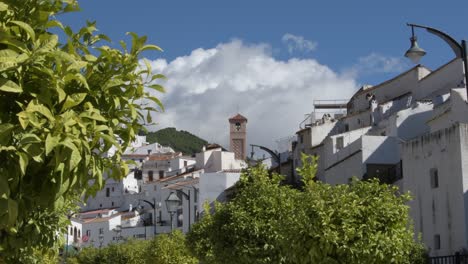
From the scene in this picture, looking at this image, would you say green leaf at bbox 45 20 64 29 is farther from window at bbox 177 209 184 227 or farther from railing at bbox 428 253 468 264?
window at bbox 177 209 184 227

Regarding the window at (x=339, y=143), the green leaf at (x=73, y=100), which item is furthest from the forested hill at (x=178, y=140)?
the green leaf at (x=73, y=100)

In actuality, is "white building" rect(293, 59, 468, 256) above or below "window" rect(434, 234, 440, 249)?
above

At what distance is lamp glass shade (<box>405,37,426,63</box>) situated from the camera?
1597 centimetres

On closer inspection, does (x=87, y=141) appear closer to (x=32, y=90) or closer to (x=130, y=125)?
(x=32, y=90)

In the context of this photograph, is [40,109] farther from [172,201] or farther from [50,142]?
[172,201]

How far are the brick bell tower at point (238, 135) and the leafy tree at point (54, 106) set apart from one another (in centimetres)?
10573

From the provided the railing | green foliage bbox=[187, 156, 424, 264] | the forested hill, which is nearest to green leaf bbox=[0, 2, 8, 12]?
green foliage bbox=[187, 156, 424, 264]

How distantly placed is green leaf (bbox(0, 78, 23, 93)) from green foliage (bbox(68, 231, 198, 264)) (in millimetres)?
30341

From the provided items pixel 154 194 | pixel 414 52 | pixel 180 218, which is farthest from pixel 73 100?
pixel 154 194

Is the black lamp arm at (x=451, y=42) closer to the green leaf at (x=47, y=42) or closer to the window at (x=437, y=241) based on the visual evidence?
the green leaf at (x=47, y=42)

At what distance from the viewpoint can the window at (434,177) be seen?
1156 inches

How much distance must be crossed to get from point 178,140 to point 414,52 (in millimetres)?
156248

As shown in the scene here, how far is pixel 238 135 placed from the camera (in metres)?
113

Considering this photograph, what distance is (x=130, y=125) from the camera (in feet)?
17.9
